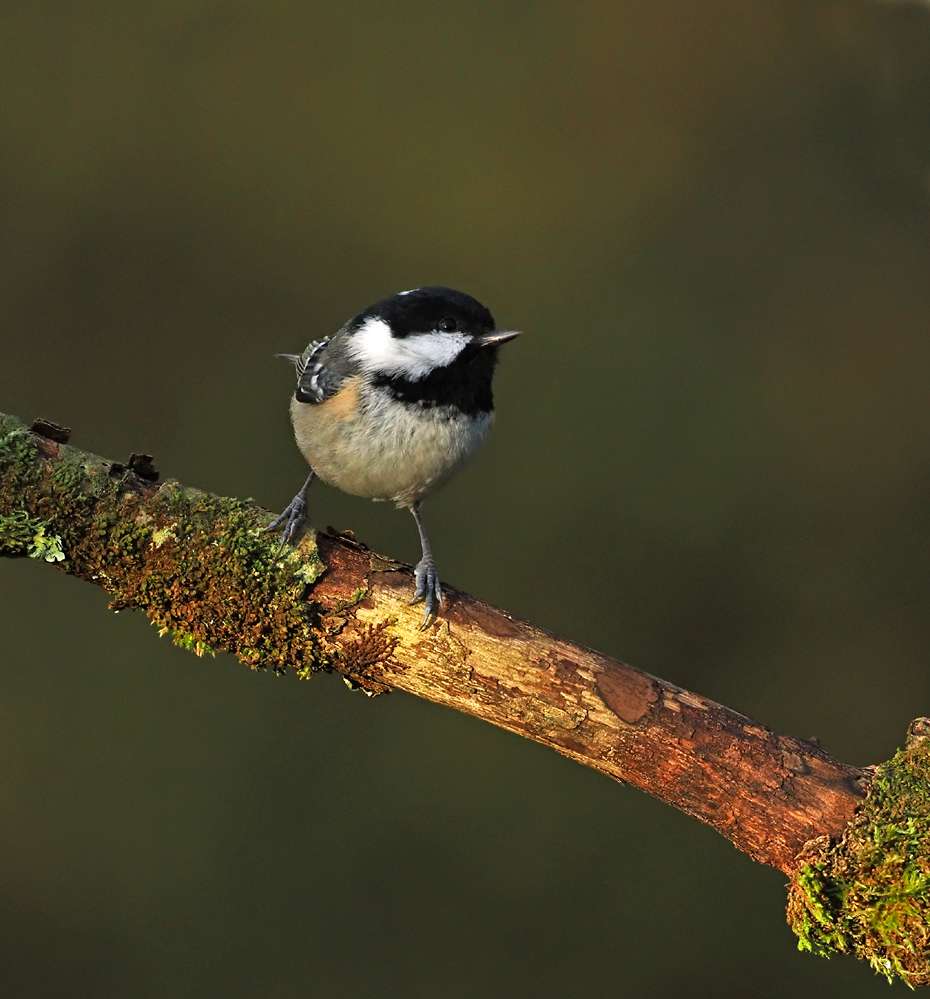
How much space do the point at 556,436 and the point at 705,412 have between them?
0.52m

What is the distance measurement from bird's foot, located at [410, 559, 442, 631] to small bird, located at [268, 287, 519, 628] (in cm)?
38

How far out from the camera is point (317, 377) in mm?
2781

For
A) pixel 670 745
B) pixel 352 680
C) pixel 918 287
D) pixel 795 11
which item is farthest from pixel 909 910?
pixel 795 11

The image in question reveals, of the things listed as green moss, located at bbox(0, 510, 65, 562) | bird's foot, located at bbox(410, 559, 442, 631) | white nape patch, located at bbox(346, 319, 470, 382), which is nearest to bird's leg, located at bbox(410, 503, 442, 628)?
bird's foot, located at bbox(410, 559, 442, 631)

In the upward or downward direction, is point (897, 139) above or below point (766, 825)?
above

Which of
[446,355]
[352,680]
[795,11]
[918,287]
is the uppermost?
[795,11]

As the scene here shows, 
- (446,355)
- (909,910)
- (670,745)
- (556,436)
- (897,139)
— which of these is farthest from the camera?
(897,139)

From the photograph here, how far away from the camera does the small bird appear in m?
2.58

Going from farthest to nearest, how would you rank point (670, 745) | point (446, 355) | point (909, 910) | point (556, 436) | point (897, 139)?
point (897, 139)
point (556, 436)
point (446, 355)
point (670, 745)
point (909, 910)

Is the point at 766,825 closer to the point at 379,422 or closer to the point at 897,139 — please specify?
the point at 379,422

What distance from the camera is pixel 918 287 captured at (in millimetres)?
4383

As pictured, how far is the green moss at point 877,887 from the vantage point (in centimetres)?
193

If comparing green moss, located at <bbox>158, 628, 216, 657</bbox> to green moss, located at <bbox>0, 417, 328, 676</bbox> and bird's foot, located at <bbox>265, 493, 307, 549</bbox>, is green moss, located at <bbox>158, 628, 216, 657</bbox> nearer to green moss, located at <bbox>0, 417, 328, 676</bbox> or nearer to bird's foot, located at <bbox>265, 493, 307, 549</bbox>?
green moss, located at <bbox>0, 417, 328, 676</bbox>

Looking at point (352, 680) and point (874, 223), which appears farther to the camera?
point (874, 223)
